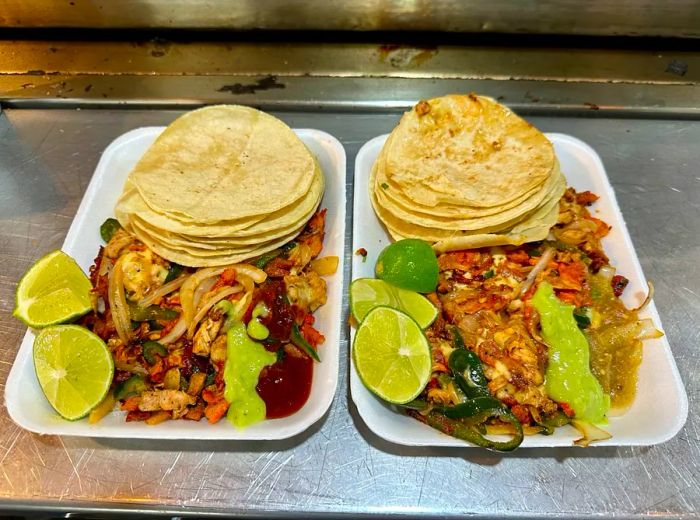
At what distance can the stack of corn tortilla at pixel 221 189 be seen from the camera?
8.41 feet

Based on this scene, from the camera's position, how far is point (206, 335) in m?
2.45

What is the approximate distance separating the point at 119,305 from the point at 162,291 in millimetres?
209

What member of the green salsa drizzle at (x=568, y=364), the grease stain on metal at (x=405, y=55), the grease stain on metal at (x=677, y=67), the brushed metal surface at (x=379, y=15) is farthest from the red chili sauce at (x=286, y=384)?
the grease stain on metal at (x=677, y=67)

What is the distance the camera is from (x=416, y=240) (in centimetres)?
261

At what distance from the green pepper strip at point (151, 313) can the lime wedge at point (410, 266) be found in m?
1.07

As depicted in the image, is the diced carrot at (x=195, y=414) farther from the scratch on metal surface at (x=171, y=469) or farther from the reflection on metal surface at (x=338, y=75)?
the reflection on metal surface at (x=338, y=75)

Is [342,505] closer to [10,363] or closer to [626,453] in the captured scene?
[626,453]

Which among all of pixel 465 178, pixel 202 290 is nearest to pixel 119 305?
pixel 202 290

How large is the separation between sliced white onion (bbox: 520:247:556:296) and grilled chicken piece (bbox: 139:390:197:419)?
1700 millimetres

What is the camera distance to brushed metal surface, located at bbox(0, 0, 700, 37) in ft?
12.3

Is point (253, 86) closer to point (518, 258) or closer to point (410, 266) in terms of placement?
point (410, 266)

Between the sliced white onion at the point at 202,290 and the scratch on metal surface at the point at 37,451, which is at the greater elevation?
the sliced white onion at the point at 202,290

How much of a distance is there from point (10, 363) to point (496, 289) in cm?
259

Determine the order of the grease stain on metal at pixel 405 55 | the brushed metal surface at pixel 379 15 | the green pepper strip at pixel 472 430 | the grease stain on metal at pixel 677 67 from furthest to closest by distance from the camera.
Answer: the grease stain on metal at pixel 405 55, the grease stain on metal at pixel 677 67, the brushed metal surface at pixel 379 15, the green pepper strip at pixel 472 430
